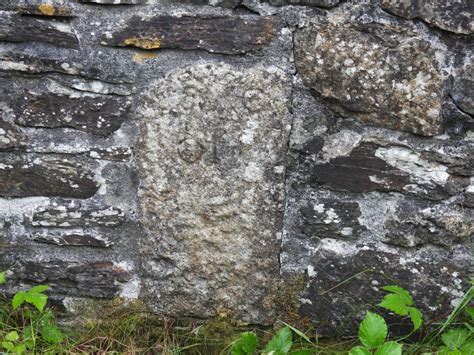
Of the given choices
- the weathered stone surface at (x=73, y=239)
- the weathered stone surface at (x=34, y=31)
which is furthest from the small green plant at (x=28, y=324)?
the weathered stone surface at (x=34, y=31)

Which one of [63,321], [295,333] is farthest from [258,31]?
[63,321]

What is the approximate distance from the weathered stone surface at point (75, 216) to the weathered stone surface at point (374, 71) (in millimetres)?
671

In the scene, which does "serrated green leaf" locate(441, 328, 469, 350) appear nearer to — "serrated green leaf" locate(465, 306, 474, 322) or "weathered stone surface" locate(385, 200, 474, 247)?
"serrated green leaf" locate(465, 306, 474, 322)

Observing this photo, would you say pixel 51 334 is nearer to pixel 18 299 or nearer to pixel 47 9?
pixel 18 299

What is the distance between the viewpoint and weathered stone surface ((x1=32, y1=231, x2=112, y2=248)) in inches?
71.8

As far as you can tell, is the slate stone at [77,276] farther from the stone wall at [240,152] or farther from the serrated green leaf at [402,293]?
the serrated green leaf at [402,293]

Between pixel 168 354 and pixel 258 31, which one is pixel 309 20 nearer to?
pixel 258 31

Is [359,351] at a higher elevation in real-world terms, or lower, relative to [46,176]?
lower

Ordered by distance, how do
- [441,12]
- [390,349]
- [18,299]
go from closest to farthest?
1. [441,12]
2. [390,349]
3. [18,299]

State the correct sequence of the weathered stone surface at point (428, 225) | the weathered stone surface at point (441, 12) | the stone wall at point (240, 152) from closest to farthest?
the weathered stone surface at point (441, 12)
the stone wall at point (240, 152)
the weathered stone surface at point (428, 225)

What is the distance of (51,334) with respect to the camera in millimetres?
1874

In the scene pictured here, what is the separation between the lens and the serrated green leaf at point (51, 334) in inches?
73.5

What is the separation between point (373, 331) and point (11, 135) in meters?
1.11

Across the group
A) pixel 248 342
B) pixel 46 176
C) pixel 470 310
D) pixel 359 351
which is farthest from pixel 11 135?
pixel 470 310
